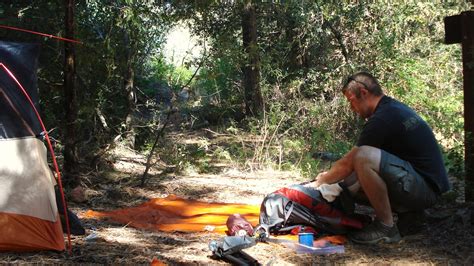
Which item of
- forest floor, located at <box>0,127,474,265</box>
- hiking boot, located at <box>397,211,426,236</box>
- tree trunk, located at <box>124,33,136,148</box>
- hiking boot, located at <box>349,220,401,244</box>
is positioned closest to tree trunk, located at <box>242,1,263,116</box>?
tree trunk, located at <box>124,33,136,148</box>

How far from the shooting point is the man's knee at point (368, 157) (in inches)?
137

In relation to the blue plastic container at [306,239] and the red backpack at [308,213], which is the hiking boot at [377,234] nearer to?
the red backpack at [308,213]

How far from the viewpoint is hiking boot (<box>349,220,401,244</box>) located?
3594 millimetres

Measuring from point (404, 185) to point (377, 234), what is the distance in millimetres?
384

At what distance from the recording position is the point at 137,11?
6.16 meters

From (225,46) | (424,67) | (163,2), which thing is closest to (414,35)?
(424,67)

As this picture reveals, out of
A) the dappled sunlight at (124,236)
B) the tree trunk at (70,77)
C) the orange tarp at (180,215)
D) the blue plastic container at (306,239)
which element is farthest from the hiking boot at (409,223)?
the tree trunk at (70,77)

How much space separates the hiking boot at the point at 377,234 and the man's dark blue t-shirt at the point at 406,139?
44cm

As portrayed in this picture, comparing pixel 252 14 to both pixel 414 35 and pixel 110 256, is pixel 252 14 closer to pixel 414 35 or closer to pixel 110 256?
pixel 414 35

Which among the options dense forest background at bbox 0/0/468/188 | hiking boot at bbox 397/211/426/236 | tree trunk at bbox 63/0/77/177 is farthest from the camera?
dense forest background at bbox 0/0/468/188

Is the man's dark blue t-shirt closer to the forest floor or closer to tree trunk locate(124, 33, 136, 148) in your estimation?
the forest floor

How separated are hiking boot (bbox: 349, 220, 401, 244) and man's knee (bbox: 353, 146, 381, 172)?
419mm

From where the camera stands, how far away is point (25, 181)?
344 cm

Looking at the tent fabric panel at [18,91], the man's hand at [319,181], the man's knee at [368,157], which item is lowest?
the man's hand at [319,181]
